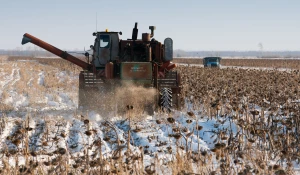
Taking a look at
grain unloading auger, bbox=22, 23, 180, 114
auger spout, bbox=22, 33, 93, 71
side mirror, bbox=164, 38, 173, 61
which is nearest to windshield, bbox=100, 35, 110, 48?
grain unloading auger, bbox=22, 23, 180, 114

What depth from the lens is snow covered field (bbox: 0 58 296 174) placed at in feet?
15.7

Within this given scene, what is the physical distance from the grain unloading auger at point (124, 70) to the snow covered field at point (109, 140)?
0.59m

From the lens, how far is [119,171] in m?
4.35

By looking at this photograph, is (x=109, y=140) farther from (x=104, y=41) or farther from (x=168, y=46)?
(x=104, y=41)

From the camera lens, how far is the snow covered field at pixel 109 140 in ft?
15.7

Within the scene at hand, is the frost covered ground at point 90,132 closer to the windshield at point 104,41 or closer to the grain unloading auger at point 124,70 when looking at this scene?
the grain unloading auger at point 124,70

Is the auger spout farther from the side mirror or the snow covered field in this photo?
the side mirror

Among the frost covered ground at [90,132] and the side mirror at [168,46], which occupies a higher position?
the side mirror at [168,46]

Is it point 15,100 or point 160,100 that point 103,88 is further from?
point 15,100

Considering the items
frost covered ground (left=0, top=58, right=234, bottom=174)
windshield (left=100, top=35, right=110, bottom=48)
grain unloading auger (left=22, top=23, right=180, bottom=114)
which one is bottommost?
frost covered ground (left=0, top=58, right=234, bottom=174)

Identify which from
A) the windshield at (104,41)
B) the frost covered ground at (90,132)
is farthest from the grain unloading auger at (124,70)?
the frost covered ground at (90,132)

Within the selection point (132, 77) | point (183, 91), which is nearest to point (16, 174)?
point (132, 77)

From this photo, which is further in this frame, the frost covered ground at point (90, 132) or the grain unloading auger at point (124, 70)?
the grain unloading auger at point (124, 70)

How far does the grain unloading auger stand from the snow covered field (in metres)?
0.59
